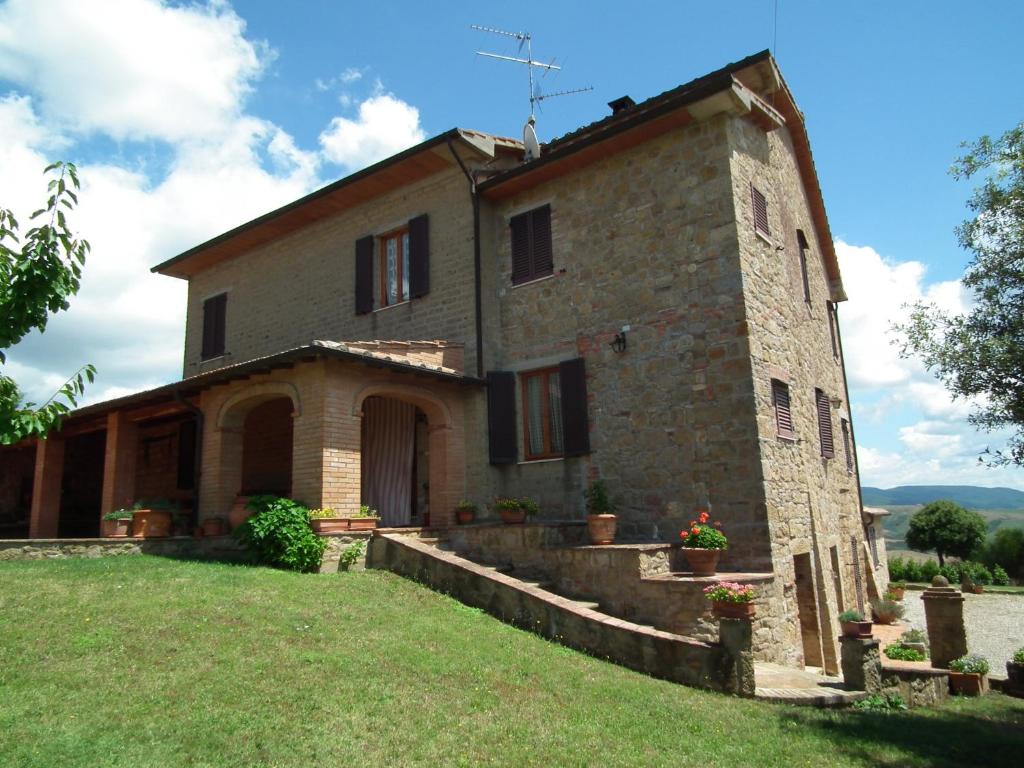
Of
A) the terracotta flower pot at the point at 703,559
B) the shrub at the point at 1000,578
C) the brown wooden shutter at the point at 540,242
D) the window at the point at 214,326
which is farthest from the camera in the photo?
the shrub at the point at 1000,578

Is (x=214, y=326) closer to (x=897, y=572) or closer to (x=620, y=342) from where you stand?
(x=620, y=342)

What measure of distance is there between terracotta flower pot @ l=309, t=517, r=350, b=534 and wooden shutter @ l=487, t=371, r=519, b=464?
307cm

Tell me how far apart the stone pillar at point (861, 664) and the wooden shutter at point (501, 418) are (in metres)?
6.07

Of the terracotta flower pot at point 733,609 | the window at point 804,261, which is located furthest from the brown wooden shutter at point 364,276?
the terracotta flower pot at point 733,609

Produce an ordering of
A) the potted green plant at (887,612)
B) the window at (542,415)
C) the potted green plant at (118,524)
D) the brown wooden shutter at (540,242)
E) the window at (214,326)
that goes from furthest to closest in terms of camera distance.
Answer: the window at (214,326) < the potted green plant at (887,612) < the brown wooden shutter at (540,242) < the window at (542,415) < the potted green plant at (118,524)

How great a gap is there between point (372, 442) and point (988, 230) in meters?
11.0

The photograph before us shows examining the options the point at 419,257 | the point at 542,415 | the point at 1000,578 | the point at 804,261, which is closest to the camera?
the point at 542,415

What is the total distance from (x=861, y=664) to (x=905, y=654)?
2.55 metres

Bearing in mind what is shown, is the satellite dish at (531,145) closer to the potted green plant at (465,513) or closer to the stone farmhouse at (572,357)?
the stone farmhouse at (572,357)

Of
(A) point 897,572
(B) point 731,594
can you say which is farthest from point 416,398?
(A) point 897,572

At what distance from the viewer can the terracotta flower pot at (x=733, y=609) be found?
304 inches

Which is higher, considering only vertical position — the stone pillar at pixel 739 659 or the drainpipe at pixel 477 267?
the drainpipe at pixel 477 267

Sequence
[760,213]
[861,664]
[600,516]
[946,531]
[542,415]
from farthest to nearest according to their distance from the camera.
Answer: [946,531], [542,415], [760,213], [600,516], [861,664]

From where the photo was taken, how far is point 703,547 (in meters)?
9.38
